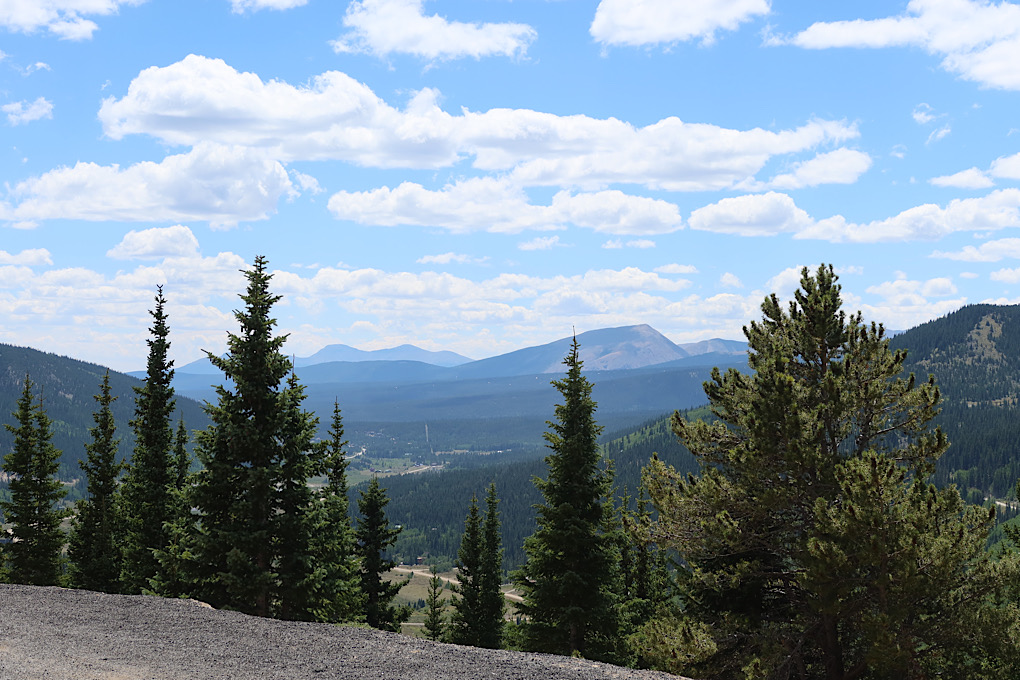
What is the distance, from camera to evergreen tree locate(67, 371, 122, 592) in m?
44.8

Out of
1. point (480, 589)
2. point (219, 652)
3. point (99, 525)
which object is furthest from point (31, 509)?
point (219, 652)

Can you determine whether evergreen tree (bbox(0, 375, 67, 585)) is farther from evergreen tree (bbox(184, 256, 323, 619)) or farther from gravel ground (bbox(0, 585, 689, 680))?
gravel ground (bbox(0, 585, 689, 680))

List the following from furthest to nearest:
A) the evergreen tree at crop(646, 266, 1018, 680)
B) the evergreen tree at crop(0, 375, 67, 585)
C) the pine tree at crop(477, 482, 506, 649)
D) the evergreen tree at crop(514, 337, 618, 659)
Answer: the pine tree at crop(477, 482, 506, 649)
the evergreen tree at crop(0, 375, 67, 585)
the evergreen tree at crop(514, 337, 618, 659)
the evergreen tree at crop(646, 266, 1018, 680)

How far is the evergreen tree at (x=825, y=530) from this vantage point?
1638 cm

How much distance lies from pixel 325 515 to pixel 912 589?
56.1 feet

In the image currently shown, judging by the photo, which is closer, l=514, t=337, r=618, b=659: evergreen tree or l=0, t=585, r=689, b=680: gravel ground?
l=0, t=585, r=689, b=680: gravel ground

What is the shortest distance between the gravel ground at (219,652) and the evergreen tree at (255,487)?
370 centimetres

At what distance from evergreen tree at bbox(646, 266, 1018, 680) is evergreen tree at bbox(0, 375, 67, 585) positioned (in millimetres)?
40676

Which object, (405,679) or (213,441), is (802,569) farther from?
(213,441)

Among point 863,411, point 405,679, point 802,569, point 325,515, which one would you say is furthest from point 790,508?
point 325,515

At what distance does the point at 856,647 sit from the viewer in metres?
18.5

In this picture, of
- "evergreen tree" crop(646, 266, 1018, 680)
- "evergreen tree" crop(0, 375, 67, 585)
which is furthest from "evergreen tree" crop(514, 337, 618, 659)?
"evergreen tree" crop(0, 375, 67, 585)

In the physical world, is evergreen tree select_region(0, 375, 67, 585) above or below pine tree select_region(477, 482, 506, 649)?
above

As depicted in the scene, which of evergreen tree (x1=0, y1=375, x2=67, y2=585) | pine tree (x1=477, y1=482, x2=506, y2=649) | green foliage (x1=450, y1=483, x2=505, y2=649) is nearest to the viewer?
evergreen tree (x1=0, y1=375, x2=67, y2=585)
